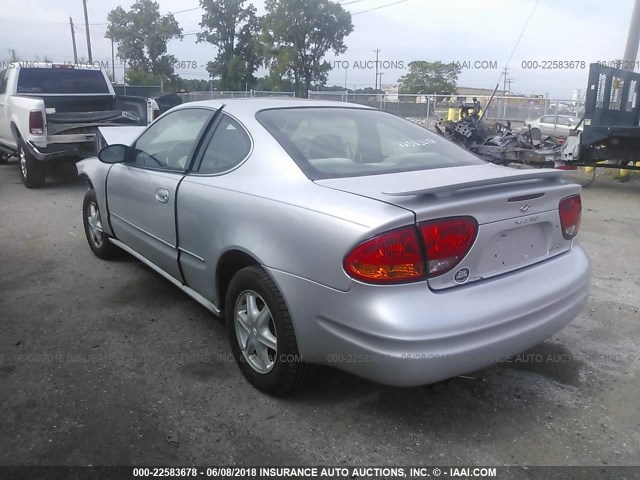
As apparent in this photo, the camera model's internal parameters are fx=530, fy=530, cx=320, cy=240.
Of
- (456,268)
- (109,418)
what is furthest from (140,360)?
(456,268)

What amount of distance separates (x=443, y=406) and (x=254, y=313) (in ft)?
3.55

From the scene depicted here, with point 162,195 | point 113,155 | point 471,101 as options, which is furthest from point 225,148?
point 471,101

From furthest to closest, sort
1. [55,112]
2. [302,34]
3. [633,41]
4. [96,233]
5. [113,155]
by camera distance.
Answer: [302,34]
[633,41]
[55,112]
[96,233]
[113,155]

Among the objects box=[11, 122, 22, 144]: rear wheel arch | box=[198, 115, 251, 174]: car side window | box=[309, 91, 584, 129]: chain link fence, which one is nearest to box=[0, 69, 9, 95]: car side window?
box=[11, 122, 22, 144]: rear wheel arch

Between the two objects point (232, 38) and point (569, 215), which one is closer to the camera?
point (569, 215)

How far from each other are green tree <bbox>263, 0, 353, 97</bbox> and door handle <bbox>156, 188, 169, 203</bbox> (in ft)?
148

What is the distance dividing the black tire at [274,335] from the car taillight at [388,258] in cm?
51

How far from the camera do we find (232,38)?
56.4 m

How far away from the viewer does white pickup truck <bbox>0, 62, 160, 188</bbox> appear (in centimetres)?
804

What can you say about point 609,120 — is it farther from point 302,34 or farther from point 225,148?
point 302,34

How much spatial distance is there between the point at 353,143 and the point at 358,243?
3.73ft

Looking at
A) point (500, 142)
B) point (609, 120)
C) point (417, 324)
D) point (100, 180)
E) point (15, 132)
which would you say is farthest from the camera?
point (500, 142)

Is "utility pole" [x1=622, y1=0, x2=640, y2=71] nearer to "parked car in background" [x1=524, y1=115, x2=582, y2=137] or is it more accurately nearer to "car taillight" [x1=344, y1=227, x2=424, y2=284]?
"parked car in background" [x1=524, y1=115, x2=582, y2=137]

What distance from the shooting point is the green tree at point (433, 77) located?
172 ft
